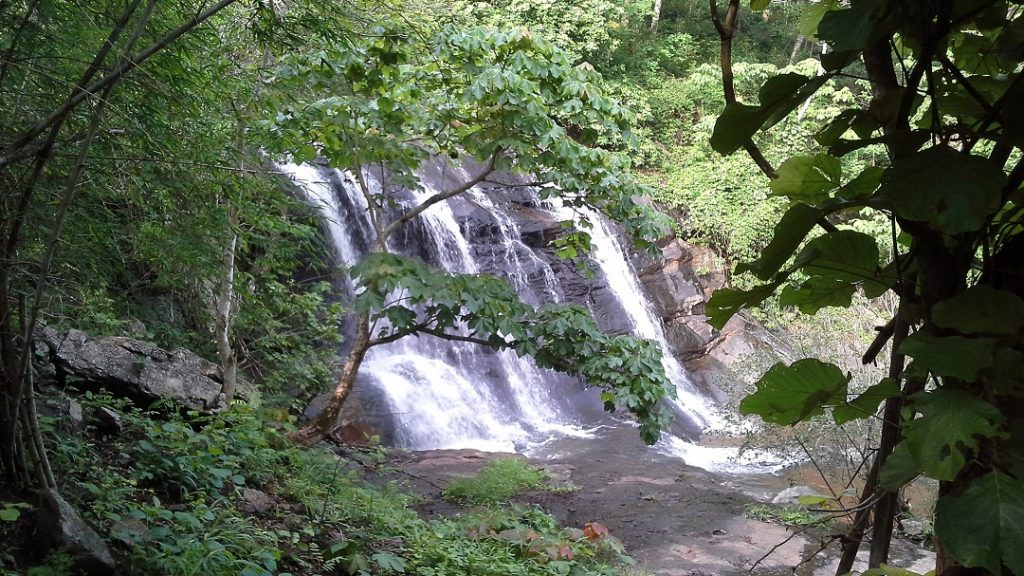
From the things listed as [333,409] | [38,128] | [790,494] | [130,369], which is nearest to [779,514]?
[790,494]

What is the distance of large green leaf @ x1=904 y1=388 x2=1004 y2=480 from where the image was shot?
0.61 m

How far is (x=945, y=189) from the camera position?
63 cm

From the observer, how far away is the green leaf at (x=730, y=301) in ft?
2.63

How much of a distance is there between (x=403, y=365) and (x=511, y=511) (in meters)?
3.79

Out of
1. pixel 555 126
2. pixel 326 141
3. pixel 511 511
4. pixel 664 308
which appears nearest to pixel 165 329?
pixel 326 141

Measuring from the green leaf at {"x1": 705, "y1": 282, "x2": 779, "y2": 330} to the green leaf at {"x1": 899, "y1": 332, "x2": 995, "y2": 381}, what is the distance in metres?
0.16

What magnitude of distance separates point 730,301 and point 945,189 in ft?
0.84

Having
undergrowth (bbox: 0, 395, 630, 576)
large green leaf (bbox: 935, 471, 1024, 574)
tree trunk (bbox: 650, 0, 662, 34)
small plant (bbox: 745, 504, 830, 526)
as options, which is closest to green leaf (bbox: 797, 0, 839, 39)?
large green leaf (bbox: 935, 471, 1024, 574)

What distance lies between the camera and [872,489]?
0.92 m

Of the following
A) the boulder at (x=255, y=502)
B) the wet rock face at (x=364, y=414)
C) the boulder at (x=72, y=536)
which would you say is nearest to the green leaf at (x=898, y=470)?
the boulder at (x=72, y=536)

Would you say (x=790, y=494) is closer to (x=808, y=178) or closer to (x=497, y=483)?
(x=497, y=483)

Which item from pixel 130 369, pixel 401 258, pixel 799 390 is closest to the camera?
pixel 799 390

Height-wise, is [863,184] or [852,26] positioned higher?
[852,26]

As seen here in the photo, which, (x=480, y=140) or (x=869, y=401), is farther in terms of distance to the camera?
(x=480, y=140)
